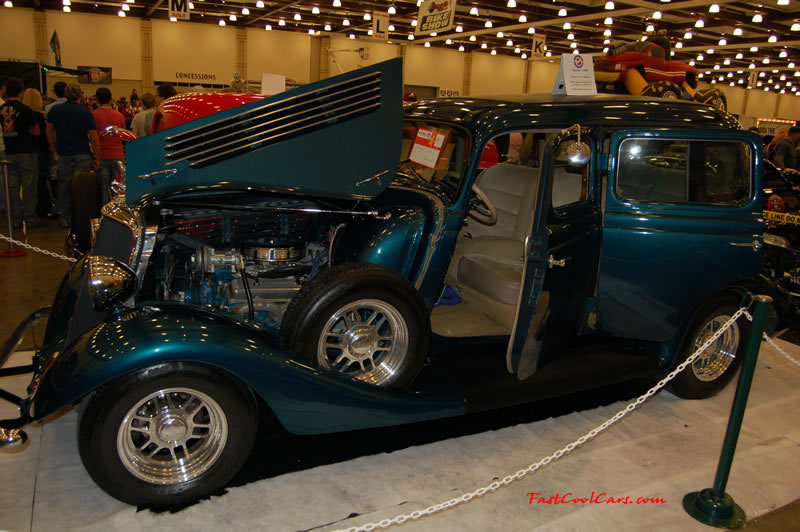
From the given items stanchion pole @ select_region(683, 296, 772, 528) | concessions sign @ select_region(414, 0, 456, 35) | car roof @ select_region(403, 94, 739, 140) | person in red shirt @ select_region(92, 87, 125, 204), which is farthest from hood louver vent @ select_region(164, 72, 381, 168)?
concessions sign @ select_region(414, 0, 456, 35)

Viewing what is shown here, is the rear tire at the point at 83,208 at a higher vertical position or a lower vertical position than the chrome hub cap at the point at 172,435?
higher

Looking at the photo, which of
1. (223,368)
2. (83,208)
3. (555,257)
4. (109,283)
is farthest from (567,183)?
(83,208)

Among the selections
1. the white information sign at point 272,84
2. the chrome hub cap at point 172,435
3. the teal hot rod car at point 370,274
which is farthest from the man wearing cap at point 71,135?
the chrome hub cap at point 172,435

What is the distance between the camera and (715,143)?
3787 millimetres

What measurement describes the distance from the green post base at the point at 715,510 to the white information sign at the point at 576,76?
2.64 meters

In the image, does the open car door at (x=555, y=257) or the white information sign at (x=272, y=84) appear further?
the white information sign at (x=272, y=84)

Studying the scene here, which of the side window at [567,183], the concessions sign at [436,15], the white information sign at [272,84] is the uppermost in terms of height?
the concessions sign at [436,15]

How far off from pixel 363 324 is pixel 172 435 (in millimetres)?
1064

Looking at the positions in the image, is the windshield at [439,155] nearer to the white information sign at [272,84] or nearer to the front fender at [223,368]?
the front fender at [223,368]

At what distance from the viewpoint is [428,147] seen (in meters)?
3.65

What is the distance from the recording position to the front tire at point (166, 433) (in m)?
2.43

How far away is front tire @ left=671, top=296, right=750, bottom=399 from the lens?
401 centimetres

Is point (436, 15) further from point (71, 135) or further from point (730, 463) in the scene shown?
point (730, 463)

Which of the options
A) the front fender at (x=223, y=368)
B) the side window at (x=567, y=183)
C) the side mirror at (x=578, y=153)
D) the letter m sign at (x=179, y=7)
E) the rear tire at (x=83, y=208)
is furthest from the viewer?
the letter m sign at (x=179, y=7)
